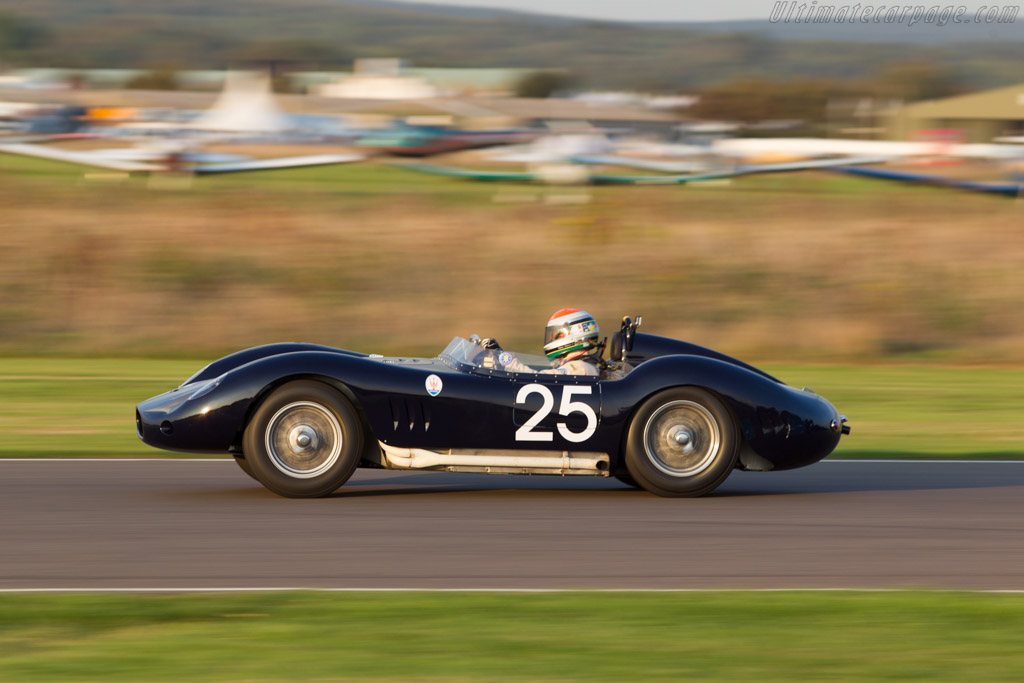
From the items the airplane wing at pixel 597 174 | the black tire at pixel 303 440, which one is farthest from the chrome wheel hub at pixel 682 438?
the airplane wing at pixel 597 174

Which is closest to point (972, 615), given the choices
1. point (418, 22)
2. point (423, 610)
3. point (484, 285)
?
point (423, 610)

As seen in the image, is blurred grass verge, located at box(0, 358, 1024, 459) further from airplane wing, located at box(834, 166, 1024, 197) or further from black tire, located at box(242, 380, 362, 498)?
airplane wing, located at box(834, 166, 1024, 197)

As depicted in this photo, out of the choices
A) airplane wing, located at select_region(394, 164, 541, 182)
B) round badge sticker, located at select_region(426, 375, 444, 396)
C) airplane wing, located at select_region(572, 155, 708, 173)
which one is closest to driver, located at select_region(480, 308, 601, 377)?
round badge sticker, located at select_region(426, 375, 444, 396)

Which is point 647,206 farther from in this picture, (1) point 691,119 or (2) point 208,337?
(1) point 691,119

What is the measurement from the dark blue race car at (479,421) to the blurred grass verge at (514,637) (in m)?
2.10

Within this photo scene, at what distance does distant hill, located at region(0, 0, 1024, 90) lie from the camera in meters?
135

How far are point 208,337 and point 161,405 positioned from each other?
495 inches

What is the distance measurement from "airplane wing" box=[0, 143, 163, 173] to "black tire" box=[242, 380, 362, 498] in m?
29.8

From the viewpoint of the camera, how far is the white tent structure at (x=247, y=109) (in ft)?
204

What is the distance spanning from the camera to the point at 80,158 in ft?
129

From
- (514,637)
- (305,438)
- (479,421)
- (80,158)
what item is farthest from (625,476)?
(80,158)

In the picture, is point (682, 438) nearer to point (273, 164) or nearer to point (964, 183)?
point (964, 183)

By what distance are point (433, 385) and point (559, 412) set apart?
75cm

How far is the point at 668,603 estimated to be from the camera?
18.5ft
